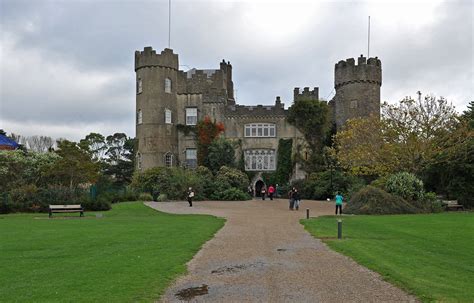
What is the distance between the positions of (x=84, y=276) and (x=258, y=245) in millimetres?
6530

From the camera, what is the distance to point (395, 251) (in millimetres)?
13617

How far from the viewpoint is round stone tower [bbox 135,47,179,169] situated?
49.1m

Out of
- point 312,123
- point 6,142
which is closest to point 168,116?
point 312,123

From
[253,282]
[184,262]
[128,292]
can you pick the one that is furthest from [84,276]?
[253,282]

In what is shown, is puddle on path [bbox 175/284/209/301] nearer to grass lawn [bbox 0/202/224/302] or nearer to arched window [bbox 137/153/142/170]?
grass lawn [bbox 0/202/224/302]

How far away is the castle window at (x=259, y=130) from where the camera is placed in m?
52.0

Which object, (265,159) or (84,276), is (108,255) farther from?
(265,159)

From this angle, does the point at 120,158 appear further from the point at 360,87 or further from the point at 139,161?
the point at 360,87

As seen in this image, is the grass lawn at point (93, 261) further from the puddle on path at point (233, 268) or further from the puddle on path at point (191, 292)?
the puddle on path at point (233, 268)

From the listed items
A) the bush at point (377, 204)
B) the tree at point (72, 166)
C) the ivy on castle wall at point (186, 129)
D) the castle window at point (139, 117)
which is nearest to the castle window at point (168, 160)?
the ivy on castle wall at point (186, 129)

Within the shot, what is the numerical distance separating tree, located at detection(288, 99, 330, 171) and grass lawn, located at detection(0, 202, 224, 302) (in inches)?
1238

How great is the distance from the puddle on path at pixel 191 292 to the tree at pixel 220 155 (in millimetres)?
38707

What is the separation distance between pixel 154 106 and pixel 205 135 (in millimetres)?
5947

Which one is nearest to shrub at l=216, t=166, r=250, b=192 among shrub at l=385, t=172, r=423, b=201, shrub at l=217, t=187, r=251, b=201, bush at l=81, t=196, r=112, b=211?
shrub at l=217, t=187, r=251, b=201
